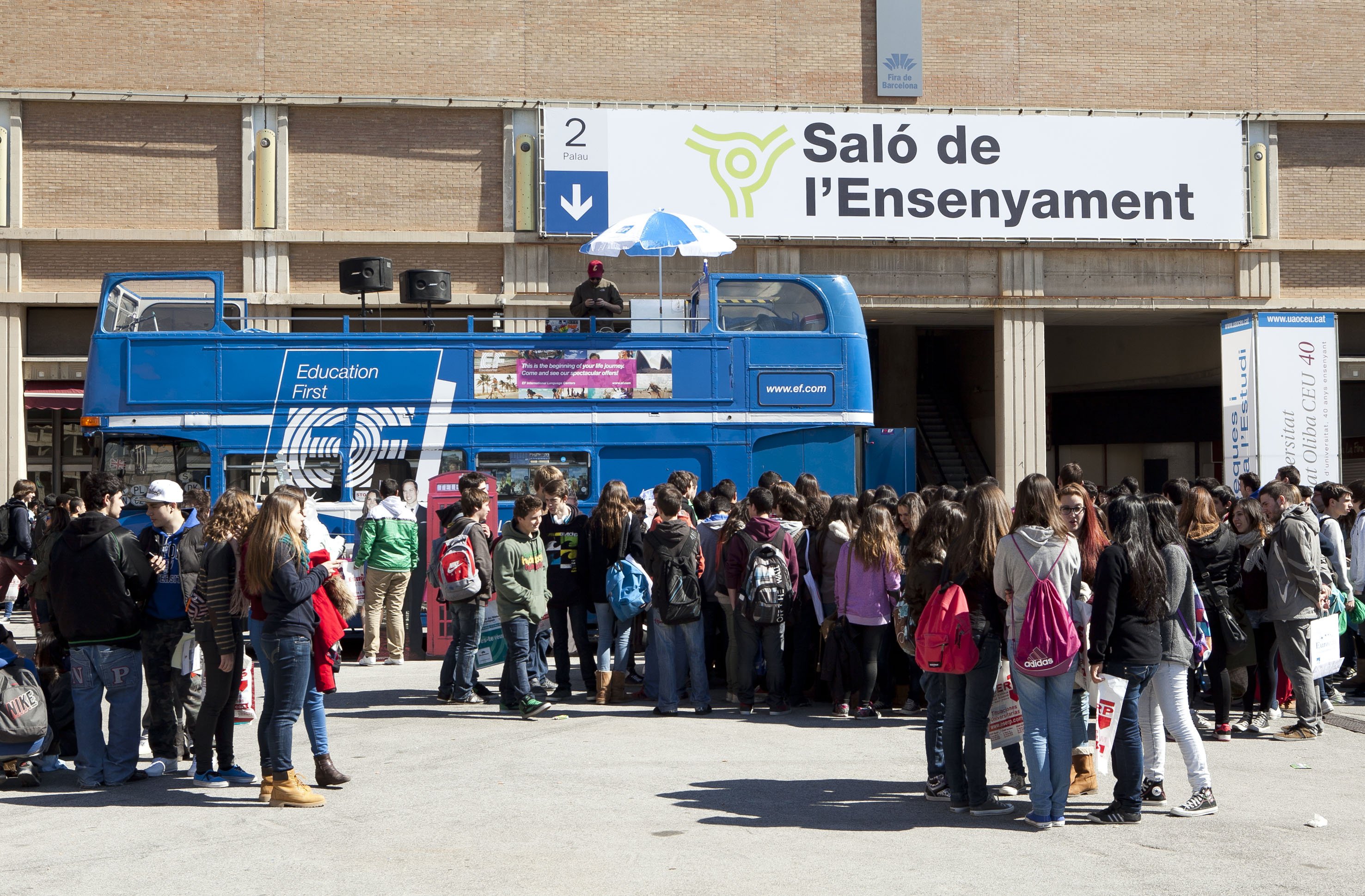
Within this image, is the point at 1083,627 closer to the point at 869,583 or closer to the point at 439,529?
the point at 869,583

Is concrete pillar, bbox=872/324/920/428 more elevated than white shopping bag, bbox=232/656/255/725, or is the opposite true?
concrete pillar, bbox=872/324/920/428

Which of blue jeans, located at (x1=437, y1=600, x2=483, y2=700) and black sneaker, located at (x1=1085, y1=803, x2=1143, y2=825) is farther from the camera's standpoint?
blue jeans, located at (x1=437, y1=600, x2=483, y2=700)

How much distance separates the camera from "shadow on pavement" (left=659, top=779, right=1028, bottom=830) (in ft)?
22.2

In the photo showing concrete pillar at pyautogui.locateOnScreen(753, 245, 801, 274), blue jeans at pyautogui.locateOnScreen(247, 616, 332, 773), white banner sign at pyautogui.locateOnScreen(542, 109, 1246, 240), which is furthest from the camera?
concrete pillar at pyautogui.locateOnScreen(753, 245, 801, 274)

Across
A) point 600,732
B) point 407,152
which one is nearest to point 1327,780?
point 600,732

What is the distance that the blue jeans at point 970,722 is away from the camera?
6.74 m

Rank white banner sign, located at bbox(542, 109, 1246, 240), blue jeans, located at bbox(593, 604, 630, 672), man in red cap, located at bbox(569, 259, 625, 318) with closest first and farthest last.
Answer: blue jeans, located at bbox(593, 604, 630, 672)
man in red cap, located at bbox(569, 259, 625, 318)
white banner sign, located at bbox(542, 109, 1246, 240)

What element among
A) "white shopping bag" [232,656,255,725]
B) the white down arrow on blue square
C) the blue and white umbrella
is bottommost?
"white shopping bag" [232,656,255,725]

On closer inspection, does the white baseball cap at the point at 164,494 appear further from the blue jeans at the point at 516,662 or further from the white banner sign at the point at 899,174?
the white banner sign at the point at 899,174

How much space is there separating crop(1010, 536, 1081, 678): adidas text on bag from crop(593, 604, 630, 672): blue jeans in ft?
15.3

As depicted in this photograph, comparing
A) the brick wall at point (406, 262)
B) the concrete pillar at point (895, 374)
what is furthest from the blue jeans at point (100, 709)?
the concrete pillar at point (895, 374)

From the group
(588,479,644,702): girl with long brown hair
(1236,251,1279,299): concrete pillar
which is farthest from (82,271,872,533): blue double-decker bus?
(1236,251,1279,299): concrete pillar

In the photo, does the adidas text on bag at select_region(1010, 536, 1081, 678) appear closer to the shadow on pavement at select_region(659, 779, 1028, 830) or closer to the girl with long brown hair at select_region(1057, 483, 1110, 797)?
the girl with long brown hair at select_region(1057, 483, 1110, 797)

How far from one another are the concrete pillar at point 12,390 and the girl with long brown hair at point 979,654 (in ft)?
66.6
